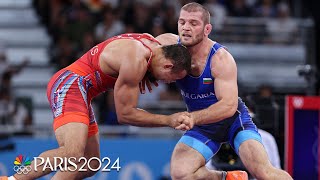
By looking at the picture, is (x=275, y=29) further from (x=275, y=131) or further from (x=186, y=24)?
(x=186, y=24)

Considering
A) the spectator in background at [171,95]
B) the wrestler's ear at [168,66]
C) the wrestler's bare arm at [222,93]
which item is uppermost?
the wrestler's ear at [168,66]

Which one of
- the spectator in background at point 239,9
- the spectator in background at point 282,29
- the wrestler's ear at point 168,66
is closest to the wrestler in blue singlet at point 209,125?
the wrestler's ear at point 168,66

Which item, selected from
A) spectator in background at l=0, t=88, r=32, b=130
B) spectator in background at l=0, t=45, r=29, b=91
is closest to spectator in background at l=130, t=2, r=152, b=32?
spectator in background at l=0, t=45, r=29, b=91

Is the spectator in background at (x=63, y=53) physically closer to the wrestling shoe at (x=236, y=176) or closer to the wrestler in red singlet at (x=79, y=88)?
the wrestler in red singlet at (x=79, y=88)

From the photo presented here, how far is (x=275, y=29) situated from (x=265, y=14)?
612mm

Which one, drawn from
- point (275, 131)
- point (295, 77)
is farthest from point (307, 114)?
point (295, 77)

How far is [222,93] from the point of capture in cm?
893

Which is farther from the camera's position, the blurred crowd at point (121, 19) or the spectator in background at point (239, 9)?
the spectator in background at point (239, 9)

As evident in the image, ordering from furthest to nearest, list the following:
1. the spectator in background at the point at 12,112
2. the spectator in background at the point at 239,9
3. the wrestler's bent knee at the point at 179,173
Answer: the spectator in background at the point at 239,9
the spectator in background at the point at 12,112
the wrestler's bent knee at the point at 179,173

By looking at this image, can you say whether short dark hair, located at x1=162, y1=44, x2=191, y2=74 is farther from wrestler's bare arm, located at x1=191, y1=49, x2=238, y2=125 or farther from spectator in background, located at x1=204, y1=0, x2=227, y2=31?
spectator in background, located at x1=204, y1=0, x2=227, y2=31

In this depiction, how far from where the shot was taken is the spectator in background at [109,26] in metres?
16.0

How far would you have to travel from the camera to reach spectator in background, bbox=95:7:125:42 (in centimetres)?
1602

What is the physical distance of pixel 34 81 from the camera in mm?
16312

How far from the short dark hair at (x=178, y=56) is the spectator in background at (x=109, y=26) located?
708 cm
